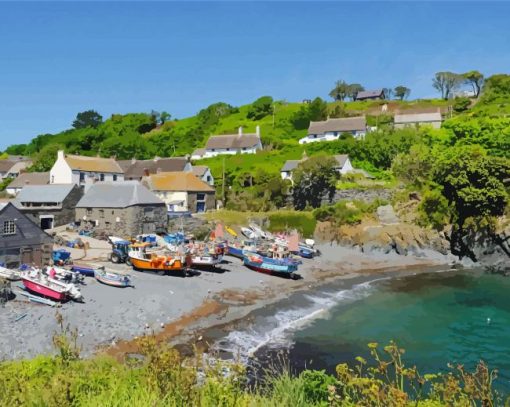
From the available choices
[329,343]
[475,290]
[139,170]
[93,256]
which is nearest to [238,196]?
[139,170]

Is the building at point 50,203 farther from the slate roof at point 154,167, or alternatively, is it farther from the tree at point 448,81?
the tree at point 448,81

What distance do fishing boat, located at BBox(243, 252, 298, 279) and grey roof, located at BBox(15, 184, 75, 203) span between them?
24.8m

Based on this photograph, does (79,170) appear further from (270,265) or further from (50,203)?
(270,265)

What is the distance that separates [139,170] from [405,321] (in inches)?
2172

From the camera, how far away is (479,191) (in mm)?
47469

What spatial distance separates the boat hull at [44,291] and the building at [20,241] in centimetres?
530

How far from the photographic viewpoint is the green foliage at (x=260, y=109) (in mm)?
114812

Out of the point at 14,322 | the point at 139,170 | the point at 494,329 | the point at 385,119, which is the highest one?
the point at 385,119

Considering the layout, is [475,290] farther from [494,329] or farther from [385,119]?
[385,119]

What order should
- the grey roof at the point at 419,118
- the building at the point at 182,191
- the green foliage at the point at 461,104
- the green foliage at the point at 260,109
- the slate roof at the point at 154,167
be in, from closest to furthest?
the building at the point at 182,191 < the slate roof at the point at 154,167 < the grey roof at the point at 419,118 < the green foliage at the point at 461,104 < the green foliage at the point at 260,109

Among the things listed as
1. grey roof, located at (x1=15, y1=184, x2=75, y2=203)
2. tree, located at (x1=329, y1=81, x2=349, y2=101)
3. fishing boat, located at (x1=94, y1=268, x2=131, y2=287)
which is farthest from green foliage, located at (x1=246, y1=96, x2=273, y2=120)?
fishing boat, located at (x1=94, y1=268, x2=131, y2=287)

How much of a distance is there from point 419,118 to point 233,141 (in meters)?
38.8

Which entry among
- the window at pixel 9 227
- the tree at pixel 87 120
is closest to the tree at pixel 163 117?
the tree at pixel 87 120

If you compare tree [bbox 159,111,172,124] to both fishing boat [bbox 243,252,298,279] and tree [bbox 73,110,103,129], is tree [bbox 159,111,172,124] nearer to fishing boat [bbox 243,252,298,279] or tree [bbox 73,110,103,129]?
tree [bbox 73,110,103,129]
